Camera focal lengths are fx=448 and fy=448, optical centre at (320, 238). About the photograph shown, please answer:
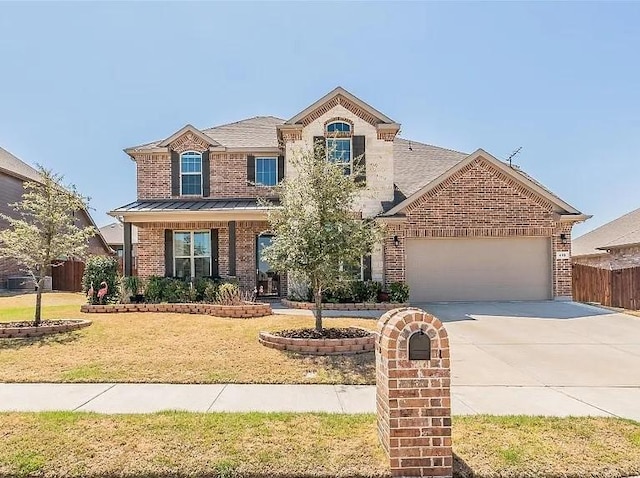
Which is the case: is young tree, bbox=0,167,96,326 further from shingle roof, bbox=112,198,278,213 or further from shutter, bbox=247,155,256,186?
shutter, bbox=247,155,256,186

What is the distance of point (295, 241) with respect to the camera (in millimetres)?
9156

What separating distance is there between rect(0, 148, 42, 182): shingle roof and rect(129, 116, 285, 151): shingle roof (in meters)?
12.1

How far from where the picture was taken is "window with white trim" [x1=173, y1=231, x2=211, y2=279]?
17.7m

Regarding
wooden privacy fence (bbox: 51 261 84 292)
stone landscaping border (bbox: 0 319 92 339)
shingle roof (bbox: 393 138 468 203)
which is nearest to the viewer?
stone landscaping border (bbox: 0 319 92 339)

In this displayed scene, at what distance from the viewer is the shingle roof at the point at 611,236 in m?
22.8

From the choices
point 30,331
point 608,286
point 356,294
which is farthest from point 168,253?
point 608,286

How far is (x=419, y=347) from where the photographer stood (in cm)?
407

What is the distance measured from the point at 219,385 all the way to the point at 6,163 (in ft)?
85.6

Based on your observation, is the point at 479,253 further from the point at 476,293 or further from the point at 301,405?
the point at 301,405

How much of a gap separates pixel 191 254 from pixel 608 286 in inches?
626

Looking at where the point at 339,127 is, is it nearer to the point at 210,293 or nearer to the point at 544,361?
the point at 210,293

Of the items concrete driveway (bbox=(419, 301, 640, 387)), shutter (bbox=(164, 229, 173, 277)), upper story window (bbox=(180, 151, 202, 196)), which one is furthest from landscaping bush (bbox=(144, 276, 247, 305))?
concrete driveway (bbox=(419, 301, 640, 387))

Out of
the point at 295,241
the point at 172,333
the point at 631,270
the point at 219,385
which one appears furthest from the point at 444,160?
the point at 219,385

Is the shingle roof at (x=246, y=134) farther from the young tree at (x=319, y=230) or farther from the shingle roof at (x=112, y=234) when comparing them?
the shingle roof at (x=112, y=234)
